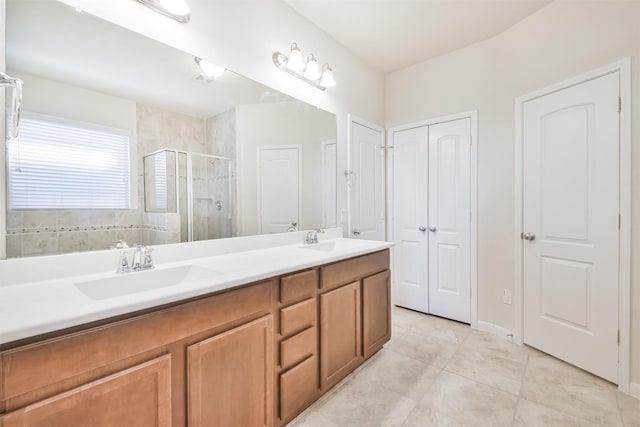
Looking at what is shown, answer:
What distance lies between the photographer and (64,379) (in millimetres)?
751

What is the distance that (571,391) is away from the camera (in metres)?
1.75

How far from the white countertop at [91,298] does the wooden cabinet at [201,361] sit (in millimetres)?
48

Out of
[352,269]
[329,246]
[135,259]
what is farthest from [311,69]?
[135,259]

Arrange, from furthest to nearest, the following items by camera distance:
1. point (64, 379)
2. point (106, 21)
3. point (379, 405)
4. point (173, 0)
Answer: point (379, 405)
point (173, 0)
point (106, 21)
point (64, 379)

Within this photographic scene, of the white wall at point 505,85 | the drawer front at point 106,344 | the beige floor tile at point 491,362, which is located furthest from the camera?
the beige floor tile at point 491,362

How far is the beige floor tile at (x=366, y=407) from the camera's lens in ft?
4.98

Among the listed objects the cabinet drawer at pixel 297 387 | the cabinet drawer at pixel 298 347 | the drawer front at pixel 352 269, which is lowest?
the cabinet drawer at pixel 297 387

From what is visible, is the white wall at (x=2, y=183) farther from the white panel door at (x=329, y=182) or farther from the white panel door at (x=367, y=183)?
the white panel door at (x=367, y=183)

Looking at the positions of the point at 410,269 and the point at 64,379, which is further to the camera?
the point at 410,269

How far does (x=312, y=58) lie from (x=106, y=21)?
4.23 feet

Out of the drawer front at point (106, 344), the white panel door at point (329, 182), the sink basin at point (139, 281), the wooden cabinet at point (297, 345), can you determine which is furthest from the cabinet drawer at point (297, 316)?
the white panel door at point (329, 182)

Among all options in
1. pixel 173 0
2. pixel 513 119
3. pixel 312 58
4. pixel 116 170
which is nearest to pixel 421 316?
pixel 513 119

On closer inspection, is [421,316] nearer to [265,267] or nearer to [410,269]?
[410,269]

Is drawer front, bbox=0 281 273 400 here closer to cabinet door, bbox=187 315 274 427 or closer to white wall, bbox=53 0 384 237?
cabinet door, bbox=187 315 274 427
